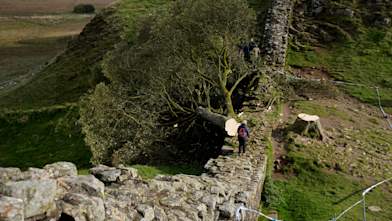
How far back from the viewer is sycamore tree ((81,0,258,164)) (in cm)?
2497

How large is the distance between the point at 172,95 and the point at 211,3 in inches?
201

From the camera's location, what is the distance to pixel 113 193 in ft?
41.1

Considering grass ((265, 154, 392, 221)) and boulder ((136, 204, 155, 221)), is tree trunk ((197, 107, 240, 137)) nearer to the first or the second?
grass ((265, 154, 392, 221))

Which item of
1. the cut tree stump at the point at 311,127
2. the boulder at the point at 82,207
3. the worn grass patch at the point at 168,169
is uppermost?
the boulder at the point at 82,207

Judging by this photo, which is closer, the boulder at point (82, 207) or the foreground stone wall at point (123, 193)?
the foreground stone wall at point (123, 193)

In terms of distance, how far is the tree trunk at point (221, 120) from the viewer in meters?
23.7

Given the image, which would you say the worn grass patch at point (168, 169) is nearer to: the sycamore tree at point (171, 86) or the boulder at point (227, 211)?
the sycamore tree at point (171, 86)

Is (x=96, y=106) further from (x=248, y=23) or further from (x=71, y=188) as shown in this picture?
(x=71, y=188)

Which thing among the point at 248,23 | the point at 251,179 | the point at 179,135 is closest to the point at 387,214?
the point at 251,179

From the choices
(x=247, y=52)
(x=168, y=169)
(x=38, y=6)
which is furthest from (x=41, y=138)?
(x=38, y=6)

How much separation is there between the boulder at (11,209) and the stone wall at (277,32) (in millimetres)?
28756

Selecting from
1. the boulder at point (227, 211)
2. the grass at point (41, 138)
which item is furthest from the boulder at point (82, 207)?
the grass at point (41, 138)

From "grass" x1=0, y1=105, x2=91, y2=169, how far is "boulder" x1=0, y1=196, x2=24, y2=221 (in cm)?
1957

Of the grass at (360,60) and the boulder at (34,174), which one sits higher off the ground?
the boulder at (34,174)
